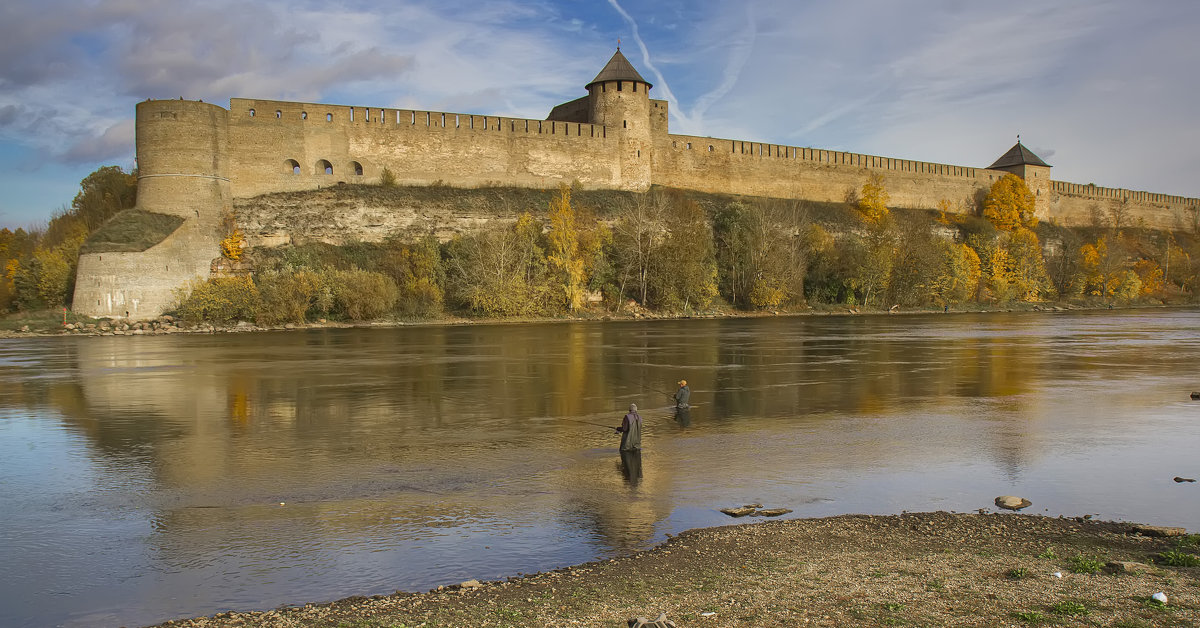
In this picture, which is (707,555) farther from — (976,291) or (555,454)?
(976,291)

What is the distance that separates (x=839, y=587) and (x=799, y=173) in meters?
48.7

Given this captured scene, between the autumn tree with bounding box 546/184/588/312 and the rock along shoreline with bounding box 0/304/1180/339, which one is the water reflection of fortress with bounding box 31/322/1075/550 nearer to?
the rock along shoreline with bounding box 0/304/1180/339

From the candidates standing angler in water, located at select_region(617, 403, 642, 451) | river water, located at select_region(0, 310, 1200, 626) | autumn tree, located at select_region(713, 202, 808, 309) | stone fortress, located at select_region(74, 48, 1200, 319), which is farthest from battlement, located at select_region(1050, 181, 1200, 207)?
standing angler in water, located at select_region(617, 403, 642, 451)

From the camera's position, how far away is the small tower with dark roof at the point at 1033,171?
6075cm

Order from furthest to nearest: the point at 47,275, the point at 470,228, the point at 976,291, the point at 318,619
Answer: the point at 976,291 → the point at 470,228 → the point at 47,275 → the point at 318,619

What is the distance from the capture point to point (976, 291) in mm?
50438

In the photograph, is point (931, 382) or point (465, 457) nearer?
point (465, 457)

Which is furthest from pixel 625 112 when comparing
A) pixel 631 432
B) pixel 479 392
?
pixel 631 432

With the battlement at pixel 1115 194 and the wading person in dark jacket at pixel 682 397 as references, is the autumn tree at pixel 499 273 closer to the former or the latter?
the wading person in dark jacket at pixel 682 397

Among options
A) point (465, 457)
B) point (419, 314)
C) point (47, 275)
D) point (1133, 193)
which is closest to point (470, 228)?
point (419, 314)

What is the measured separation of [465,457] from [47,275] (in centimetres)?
3169

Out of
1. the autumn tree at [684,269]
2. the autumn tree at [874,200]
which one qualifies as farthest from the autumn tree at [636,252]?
the autumn tree at [874,200]

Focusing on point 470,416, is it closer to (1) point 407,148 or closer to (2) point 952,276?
(1) point 407,148

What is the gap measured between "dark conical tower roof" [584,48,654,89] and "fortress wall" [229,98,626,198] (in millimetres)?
2672
